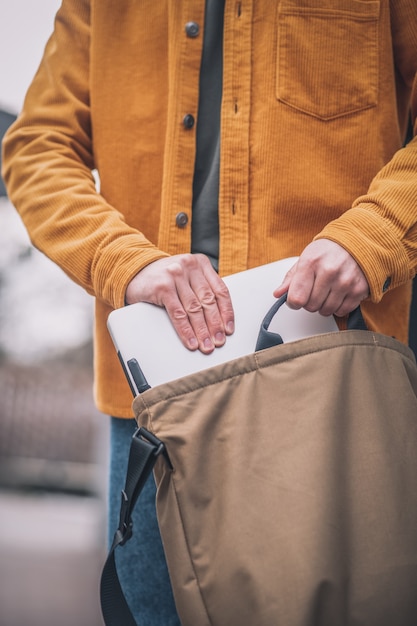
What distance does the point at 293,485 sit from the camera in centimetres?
69

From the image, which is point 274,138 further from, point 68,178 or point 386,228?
point 68,178

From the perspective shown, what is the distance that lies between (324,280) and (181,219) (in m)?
0.28

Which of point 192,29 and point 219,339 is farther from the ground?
point 192,29

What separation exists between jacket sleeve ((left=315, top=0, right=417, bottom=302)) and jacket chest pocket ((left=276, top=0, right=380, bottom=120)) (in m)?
0.13

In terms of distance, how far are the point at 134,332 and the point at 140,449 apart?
0.16 meters

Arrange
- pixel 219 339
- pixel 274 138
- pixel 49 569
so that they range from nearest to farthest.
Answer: pixel 219 339
pixel 274 138
pixel 49 569

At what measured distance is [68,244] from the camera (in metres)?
0.92

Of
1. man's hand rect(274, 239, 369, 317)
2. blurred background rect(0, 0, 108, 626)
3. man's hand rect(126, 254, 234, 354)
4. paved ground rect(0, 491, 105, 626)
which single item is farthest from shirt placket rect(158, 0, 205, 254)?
blurred background rect(0, 0, 108, 626)

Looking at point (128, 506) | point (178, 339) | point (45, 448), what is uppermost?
point (178, 339)

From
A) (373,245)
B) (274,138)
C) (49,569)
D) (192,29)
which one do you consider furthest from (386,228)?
(49,569)

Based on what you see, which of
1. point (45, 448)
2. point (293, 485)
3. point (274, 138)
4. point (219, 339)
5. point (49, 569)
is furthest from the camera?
point (45, 448)

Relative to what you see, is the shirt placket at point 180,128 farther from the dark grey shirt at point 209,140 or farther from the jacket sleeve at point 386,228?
the jacket sleeve at point 386,228

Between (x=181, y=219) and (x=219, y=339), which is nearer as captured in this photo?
(x=219, y=339)

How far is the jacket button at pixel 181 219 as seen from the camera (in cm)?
94
